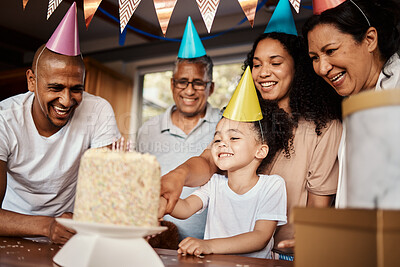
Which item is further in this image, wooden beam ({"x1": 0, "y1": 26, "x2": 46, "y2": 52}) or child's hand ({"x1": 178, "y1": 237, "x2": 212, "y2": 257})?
wooden beam ({"x1": 0, "y1": 26, "x2": 46, "y2": 52})

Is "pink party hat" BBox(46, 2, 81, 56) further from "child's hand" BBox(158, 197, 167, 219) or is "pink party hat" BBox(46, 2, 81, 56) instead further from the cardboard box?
the cardboard box

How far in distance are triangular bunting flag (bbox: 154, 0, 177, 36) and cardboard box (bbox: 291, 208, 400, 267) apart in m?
1.14

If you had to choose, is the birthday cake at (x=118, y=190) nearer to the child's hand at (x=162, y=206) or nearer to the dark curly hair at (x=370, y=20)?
the child's hand at (x=162, y=206)

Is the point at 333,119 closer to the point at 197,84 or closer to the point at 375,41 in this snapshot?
the point at 375,41

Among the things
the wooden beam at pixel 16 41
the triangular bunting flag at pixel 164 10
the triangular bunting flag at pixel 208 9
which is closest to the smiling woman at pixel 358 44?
→ the triangular bunting flag at pixel 208 9

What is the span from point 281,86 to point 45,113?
3.25 ft

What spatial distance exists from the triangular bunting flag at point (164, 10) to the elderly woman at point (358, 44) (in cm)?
59

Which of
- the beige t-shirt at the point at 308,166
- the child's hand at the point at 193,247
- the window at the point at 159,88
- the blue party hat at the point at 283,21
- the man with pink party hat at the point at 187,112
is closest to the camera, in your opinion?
the child's hand at the point at 193,247

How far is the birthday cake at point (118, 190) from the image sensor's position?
66 cm

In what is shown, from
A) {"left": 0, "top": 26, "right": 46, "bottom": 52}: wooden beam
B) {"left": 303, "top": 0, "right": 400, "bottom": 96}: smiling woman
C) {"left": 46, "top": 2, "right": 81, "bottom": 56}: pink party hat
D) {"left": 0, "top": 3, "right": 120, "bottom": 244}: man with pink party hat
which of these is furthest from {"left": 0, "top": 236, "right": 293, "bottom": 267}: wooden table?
{"left": 0, "top": 26, "right": 46, "bottom": 52}: wooden beam

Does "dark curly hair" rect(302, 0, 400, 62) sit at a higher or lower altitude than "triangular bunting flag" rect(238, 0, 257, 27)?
lower

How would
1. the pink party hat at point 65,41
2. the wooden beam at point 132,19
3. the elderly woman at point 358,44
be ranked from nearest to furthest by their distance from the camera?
the elderly woman at point 358,44, the pink party hat at point 65,41, the wooden beam at point 132,19

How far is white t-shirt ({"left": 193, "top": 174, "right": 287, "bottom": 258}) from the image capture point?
1.38 metres

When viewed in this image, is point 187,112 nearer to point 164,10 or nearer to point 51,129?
point 164,10
